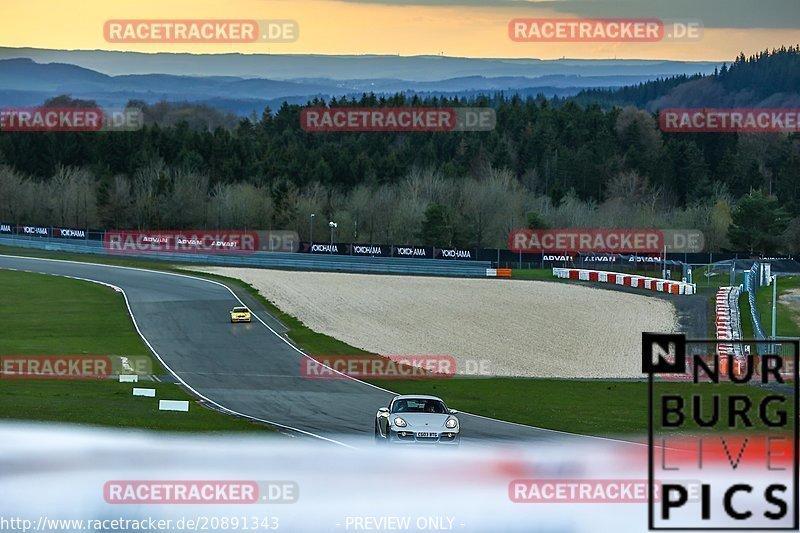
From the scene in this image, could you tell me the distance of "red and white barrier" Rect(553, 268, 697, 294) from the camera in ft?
260

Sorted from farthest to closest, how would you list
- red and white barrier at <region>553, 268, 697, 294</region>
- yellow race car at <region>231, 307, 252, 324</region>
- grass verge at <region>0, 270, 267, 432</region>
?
red and white barrier at <region>553, 268, 697, 294</region> < yellow race car at <region>231, 307, 252, 324</region> < grass verge at <region>0, 270, 267, 432</region>

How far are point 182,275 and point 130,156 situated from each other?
287 ft

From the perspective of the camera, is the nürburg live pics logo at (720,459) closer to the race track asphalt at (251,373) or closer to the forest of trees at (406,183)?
the race track asphalt at (251,373)

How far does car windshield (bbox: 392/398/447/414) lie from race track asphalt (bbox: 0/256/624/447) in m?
1.55

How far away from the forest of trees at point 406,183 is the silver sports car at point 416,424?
3902 inches

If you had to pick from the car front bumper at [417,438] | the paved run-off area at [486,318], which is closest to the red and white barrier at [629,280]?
the paved run-off area at [486,318]

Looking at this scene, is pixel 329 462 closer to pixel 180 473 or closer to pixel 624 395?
pixel 180 473

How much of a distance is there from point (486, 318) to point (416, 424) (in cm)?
4091

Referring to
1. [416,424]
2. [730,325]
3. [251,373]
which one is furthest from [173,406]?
[730,325]

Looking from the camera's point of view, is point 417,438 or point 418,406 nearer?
point 417,438

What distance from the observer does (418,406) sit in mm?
25859

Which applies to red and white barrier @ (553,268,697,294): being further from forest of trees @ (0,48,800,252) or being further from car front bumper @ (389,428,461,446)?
car front bumper @ (389,428,461,446)

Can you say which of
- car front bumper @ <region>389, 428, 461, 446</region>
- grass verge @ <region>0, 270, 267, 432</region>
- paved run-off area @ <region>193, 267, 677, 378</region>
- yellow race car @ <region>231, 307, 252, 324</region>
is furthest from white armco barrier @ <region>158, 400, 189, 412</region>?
yellow race car @ <region>231, 307, 252, 324</region>

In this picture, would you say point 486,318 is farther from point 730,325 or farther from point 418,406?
point 418,406
